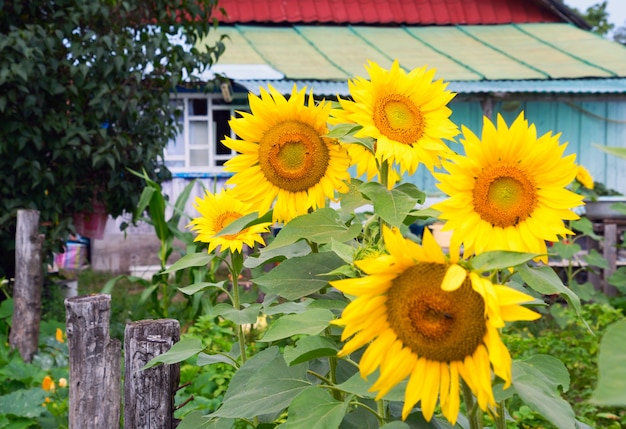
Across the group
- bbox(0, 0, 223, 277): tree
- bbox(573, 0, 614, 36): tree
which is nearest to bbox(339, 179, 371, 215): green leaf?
bbox(0, 0, 223, 277): tree

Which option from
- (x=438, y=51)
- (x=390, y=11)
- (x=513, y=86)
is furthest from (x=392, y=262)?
(x=390, y=11)

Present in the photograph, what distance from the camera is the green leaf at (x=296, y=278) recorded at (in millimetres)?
1421

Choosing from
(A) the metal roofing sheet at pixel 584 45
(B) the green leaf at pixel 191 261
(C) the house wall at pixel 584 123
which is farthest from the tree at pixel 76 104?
(A) the metal roofing sheet at pixel 584 45

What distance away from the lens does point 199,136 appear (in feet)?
35.1

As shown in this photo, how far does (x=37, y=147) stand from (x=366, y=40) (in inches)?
265

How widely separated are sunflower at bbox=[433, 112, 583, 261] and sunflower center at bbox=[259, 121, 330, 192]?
38cm

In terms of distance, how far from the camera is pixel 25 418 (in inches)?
130

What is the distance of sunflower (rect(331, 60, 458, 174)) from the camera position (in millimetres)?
1407

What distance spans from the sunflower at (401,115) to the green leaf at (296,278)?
0.76 feet

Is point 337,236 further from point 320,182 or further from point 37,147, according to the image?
point 37,147

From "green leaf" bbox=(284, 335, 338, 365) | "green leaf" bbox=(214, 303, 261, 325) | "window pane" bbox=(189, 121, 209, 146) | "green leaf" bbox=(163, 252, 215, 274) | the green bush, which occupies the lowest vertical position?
the green bush

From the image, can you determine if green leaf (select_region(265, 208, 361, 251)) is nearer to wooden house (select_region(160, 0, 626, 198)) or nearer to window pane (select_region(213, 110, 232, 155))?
wooden house (select_region(160, 0, 626, 198))

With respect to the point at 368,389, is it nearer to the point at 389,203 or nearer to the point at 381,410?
the point at 381,410

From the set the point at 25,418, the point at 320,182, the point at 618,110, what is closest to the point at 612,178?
the point at 618,110
